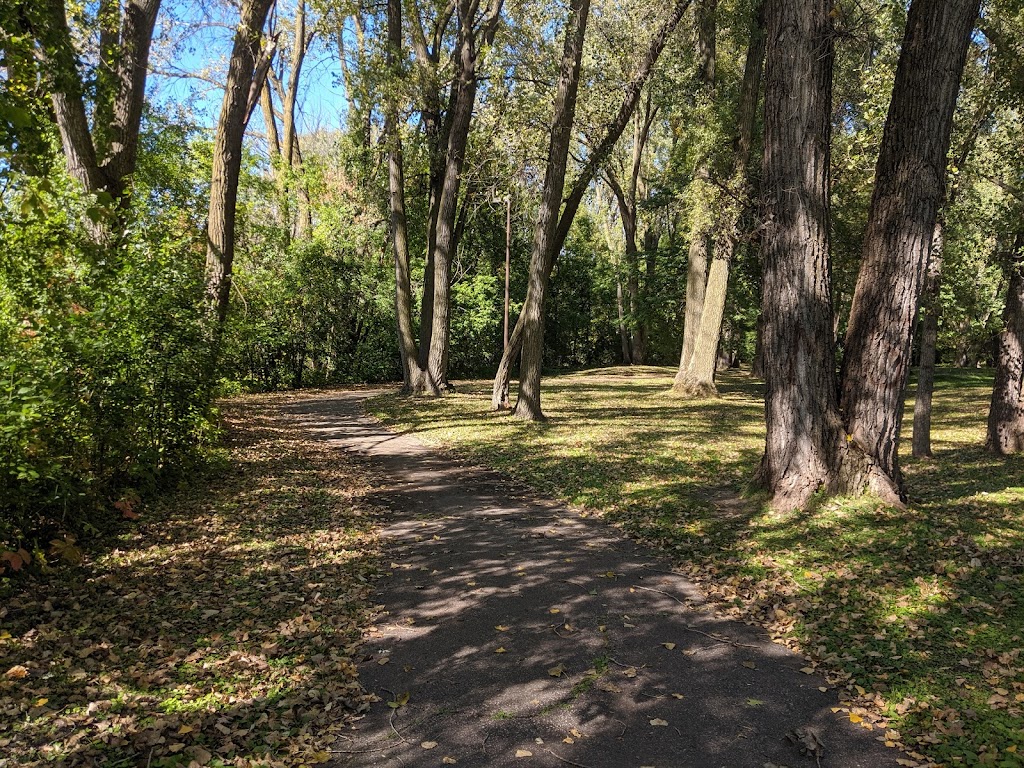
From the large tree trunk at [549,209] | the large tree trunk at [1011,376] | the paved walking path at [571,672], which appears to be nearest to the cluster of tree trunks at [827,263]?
the paved walking path at [571,672]

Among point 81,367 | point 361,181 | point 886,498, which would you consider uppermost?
point 361,181

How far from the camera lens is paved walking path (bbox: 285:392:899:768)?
350 centimetres

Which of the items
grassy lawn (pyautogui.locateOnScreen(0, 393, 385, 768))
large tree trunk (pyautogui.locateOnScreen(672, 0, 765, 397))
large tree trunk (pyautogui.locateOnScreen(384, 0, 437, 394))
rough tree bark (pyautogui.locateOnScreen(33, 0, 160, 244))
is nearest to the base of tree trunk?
grassy lawn (pyautogui.locateOnScreen(0, 393, 385, 768))

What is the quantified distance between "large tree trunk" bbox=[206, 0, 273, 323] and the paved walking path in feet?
22.6

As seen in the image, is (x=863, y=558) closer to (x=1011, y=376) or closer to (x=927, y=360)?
(x=927, y=360)

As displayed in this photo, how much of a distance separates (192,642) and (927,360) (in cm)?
1069

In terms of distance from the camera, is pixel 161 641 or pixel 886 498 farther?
pixel 886 498

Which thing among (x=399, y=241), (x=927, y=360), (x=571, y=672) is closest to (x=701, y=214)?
(x=927, y=360)

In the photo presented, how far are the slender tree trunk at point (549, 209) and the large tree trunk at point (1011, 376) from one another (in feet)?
25.5

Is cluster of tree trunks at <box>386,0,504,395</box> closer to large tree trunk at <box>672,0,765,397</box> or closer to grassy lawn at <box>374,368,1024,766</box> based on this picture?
grassy lawn at <box>374,368,1024,766</box>

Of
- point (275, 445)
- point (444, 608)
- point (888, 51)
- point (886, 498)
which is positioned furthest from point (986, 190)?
point (444, 608)

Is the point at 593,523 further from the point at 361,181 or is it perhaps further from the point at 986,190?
the point at 986,190

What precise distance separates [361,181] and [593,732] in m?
22.0

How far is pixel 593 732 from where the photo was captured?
3.64 meters
